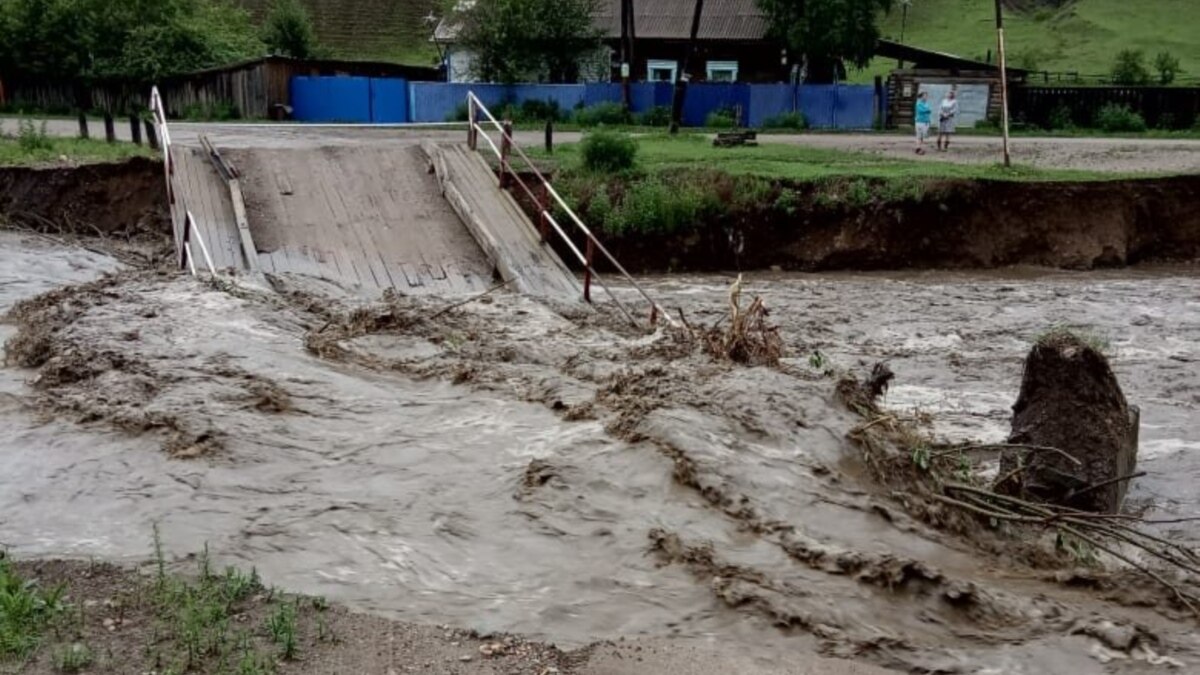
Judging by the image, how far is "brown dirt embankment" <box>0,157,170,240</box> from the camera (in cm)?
1838

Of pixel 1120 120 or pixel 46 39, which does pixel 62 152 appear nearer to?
pixel 46 39

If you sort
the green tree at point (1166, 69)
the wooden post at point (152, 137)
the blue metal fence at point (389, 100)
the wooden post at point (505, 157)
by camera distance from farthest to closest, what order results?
the green tree at point (1166, 69), the blue metal fence at point (389, 100), the wooden post at point (152, 137), the wooden post at point (505, 157)

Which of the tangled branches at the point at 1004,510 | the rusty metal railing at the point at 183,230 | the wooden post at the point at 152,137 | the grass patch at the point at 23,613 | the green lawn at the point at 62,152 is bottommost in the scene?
→ the tangled branches at the point at 1004,510

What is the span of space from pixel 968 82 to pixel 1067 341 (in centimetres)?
3030

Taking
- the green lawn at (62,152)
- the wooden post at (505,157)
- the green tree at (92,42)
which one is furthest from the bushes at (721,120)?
the green lawn at (62,152)

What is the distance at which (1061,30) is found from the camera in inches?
2069

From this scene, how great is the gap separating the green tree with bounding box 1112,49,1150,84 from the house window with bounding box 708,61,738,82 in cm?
1308

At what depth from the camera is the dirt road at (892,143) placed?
20.9 metres

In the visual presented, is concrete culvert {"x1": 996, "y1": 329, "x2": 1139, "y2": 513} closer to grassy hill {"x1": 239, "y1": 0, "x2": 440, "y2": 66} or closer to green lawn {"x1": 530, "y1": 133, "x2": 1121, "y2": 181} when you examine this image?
green lawn {"x1": 530, "y1": 133, "x2": 1121, "y2": 181}

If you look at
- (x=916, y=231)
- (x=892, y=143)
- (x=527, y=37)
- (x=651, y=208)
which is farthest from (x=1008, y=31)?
(x=651, y=208)

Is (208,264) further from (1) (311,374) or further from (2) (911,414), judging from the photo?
(2) (911,414)

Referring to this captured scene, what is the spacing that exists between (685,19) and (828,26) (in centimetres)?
646

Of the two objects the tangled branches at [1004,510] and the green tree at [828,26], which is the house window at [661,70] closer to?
the green tree at [828,26]

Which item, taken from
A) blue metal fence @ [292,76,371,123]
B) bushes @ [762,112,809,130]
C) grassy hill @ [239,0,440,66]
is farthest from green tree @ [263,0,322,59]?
bushes @ [762,112,809,130]
